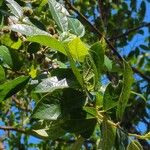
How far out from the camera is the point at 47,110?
3.22ft

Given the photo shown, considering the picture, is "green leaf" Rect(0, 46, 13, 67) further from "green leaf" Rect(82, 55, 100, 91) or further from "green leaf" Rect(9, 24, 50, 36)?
"green leaf" Rect(82, 55, 100, 91)

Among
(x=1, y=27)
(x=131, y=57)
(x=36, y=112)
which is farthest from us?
(x=131, y=57)

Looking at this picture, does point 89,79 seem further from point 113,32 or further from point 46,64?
point 113,32

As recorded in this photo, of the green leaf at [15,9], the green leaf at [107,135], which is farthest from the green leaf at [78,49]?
the green leaf at [15,9]

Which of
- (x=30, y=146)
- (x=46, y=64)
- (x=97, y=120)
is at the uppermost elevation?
(x=30, y=146)

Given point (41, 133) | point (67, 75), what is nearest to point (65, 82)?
point (67, 75)

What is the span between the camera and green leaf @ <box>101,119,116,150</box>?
97cm

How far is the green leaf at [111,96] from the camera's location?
959 mm

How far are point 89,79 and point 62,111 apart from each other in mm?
79

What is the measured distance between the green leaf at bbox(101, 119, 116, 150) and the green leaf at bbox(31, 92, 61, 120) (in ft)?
0.30

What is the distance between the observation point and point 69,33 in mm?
1076

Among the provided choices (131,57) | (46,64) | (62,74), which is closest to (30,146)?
(131,57)

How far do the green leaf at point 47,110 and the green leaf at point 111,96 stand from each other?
9 cm

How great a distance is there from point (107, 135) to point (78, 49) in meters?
0.17
